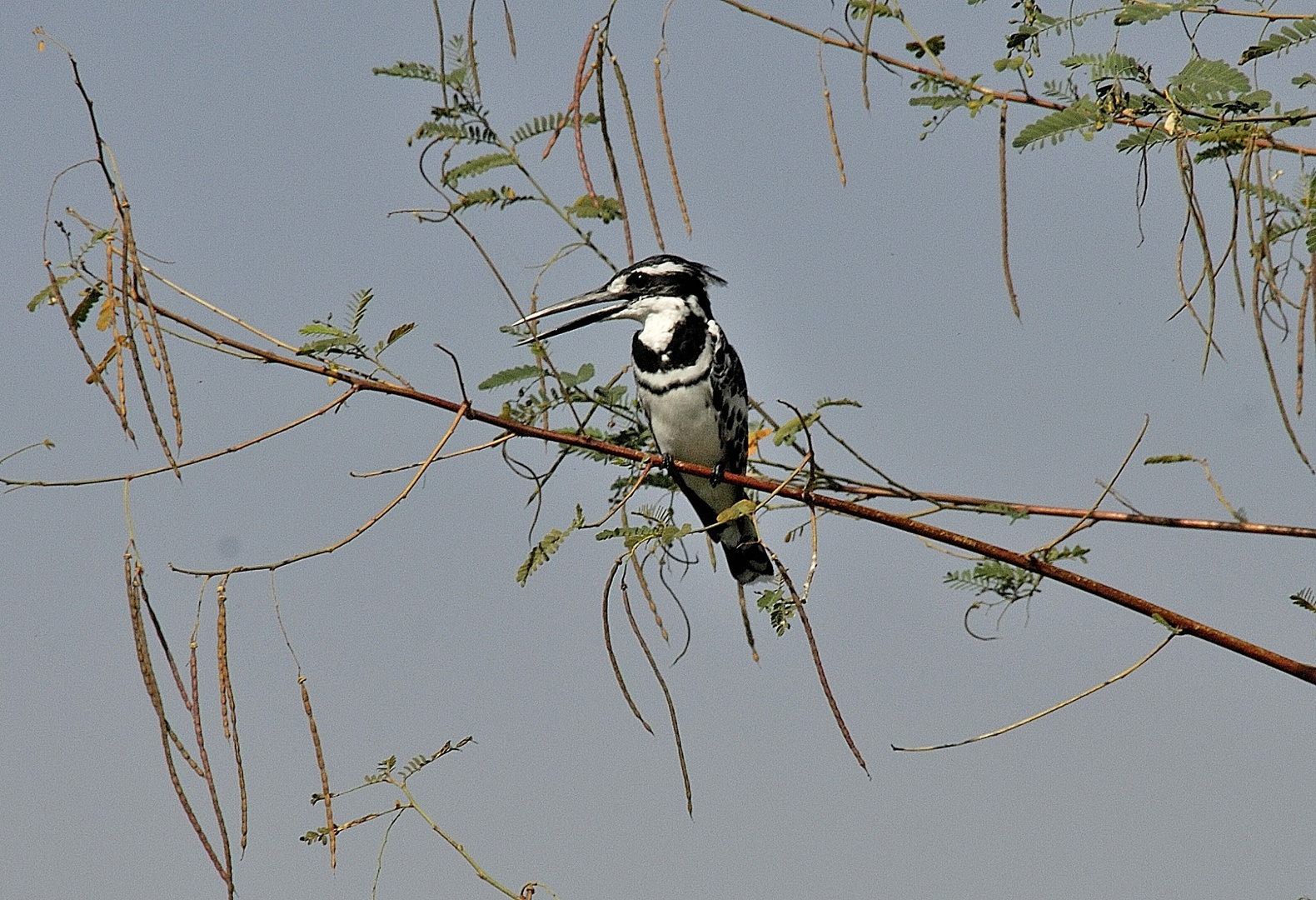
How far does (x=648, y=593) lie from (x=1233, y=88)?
1.62 meters

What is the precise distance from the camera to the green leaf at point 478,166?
329cm

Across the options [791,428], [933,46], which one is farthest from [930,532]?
[933,46]

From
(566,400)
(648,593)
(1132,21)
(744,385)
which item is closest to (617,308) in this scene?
(744,385)

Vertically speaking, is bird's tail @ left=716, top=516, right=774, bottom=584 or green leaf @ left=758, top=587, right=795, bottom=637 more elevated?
bird's tail @ left=716, top=516, right=774, bottom=584

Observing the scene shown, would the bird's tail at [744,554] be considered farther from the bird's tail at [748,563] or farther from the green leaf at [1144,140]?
the green leaf at [1144,140]

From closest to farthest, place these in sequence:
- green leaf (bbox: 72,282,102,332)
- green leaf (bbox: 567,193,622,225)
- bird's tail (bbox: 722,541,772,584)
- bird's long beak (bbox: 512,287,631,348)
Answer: green leaf (bbox: 72,282,102,332) < green leaf (bbox: 567,193,622,225) < bird's long beak (bbox: 512,287,631,348) < bird's tail (bbox: 722,541,772,584)

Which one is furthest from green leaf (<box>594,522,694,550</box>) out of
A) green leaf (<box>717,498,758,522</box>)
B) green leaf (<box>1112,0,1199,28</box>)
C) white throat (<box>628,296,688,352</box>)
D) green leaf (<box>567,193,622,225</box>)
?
white throat (<box>628,296,688,352</box>)

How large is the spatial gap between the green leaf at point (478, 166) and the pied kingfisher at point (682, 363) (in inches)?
61.1

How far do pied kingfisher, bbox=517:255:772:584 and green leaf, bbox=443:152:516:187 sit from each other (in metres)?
1.55

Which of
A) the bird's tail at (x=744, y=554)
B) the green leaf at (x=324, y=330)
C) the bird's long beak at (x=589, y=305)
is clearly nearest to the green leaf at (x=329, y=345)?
the green leaf at (x=324, y=330)

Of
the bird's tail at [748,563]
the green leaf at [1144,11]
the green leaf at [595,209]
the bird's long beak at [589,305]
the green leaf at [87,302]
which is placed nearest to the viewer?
the green leaf at [87,302]

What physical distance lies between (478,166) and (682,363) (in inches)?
71.0

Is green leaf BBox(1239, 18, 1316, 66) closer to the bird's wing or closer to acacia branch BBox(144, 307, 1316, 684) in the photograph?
acacia branch BBox(144, 307, 1316, 684)

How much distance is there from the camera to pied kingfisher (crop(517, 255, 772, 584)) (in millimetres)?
4961
